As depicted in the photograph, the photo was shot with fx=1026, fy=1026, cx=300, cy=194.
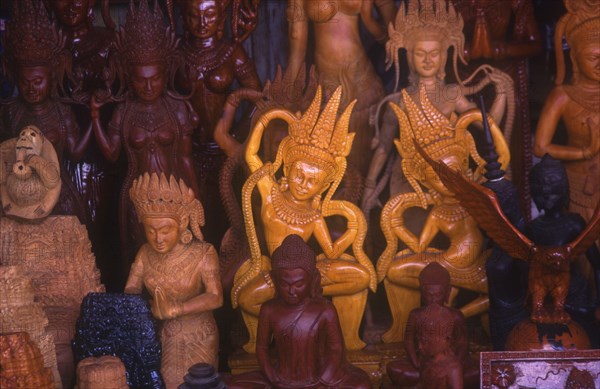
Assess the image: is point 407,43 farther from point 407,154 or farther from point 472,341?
point 472,341

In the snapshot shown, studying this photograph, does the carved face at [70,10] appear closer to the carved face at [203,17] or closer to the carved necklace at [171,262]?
the carved face at [203,17]

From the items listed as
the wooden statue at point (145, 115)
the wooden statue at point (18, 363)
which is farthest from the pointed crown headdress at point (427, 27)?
the wooden statue at point (18, 363)

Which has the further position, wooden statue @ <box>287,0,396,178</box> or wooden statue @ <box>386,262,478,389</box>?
wooden statue @ <box>287,0,396,178</box>

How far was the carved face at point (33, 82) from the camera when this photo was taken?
14.9ft

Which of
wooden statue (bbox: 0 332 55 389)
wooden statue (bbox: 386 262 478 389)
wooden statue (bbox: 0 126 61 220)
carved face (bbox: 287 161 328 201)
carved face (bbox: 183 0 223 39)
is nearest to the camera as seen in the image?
wooden statue (bbox: 0 332 55 389)

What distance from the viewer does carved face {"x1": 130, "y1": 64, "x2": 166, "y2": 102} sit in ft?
14.9

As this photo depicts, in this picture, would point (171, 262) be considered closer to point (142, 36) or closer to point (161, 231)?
point (161, 231)

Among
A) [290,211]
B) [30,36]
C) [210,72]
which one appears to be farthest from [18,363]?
[210,72]

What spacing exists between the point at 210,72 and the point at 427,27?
101 centimetres

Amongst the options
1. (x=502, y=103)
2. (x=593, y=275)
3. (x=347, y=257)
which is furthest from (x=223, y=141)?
Answer: (x=593, y=275)

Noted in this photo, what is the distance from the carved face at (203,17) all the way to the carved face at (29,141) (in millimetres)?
892

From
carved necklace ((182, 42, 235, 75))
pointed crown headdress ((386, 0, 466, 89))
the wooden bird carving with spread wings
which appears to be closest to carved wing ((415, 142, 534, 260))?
the wooden bird carving with spread wings

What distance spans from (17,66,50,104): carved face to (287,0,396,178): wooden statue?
1100 mm

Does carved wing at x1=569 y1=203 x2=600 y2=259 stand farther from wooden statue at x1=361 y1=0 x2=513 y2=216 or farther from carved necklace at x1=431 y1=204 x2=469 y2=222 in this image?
wooden statue at x1=361 y1=0 x2=513 y2=216
